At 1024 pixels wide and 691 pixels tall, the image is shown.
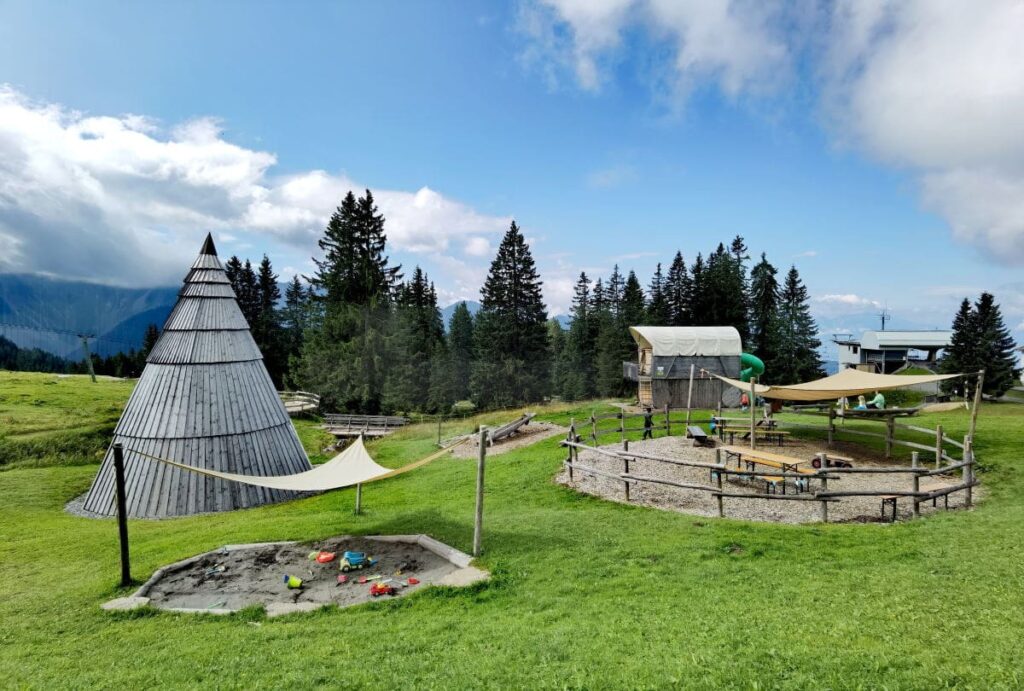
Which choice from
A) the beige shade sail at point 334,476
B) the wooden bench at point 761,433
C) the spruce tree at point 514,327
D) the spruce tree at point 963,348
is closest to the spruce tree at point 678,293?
the spruce tree at point 514,327

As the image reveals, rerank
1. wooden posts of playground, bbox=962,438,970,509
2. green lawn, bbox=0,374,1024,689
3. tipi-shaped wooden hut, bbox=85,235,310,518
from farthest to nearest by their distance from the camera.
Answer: tipi-shaped wooden hut, bbox=85,235,310,518
wooden posts of playground, bbox=962,438,970,509
green lawn, bbox=0,374,1024,689

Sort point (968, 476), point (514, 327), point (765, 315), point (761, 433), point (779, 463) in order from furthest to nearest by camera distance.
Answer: point (765, 315), point (514, 327), point (761, 433), point (779, 463), point (968, 476)

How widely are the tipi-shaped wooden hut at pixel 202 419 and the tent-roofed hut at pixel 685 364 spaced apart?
72.7 ft

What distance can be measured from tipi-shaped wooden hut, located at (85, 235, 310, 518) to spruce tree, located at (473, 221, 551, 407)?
3247 cm

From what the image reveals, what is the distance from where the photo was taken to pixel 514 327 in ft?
170

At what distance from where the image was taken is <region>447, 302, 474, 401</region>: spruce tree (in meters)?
63.7

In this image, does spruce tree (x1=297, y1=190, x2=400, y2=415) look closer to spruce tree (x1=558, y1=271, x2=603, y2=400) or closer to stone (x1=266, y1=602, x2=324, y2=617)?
spruce tree (x1=558, y1=271, x2=603, y2=400)

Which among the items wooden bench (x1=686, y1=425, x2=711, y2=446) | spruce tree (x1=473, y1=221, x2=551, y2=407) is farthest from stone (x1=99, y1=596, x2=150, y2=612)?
spruce tree (x1=473, y1=221, x2=551, y2=407)

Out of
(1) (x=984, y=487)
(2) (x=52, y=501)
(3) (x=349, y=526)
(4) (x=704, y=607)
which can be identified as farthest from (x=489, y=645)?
(2) (x=52, y=501)

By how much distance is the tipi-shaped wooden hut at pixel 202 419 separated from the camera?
1708 cm

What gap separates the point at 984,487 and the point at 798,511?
5.85 m

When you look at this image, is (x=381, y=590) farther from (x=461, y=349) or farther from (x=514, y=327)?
(x=461, y=349)

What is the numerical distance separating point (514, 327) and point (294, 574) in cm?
4262

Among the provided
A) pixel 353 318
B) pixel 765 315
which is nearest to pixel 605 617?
pixel 353 318
